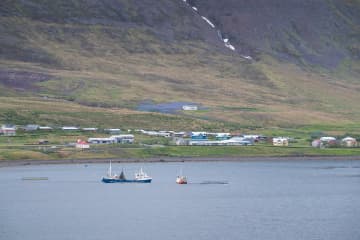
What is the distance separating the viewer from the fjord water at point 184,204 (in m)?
66.8

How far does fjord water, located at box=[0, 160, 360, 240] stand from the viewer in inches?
2630

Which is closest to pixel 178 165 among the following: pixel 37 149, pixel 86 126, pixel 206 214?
pixel 37 149

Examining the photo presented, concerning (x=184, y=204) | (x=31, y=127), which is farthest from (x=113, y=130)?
(x=184, y=204)

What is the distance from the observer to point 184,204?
8125 cm

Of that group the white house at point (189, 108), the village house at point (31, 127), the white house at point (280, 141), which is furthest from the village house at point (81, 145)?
the white house at point (189, 108)

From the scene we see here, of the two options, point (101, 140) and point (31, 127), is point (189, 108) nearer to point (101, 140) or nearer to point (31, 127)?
point (31, 127)

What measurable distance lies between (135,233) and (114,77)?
120 metres

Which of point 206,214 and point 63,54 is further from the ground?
point 63,54

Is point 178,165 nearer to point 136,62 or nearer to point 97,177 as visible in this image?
point 97,177

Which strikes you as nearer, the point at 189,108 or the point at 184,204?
the point at 184,204

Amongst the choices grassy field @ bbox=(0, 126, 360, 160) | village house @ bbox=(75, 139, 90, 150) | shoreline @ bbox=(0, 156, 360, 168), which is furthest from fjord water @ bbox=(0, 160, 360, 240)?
village house @ bbox=(75, 139, 90, 150)

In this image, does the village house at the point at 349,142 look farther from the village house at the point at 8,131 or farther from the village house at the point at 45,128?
the village house at the point at 8,131

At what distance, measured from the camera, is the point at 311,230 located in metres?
66.8

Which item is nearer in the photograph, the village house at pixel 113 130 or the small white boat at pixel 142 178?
the small white boat at pixel 142 178
